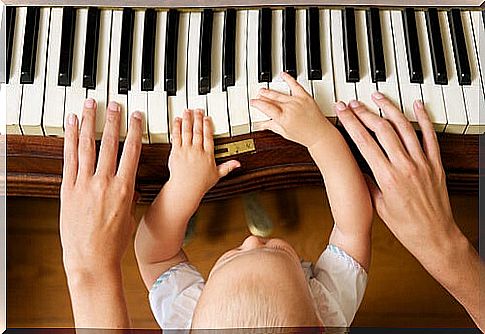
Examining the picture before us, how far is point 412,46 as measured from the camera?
133cm

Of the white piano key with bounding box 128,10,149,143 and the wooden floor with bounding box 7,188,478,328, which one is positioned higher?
the white piano key with bounding box 128,10,149,143

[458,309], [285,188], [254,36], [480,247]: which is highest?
[254,36]

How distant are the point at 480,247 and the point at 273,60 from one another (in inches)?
20.1

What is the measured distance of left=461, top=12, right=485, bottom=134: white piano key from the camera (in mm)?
1292

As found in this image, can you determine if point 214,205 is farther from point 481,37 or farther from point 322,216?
point 481,37

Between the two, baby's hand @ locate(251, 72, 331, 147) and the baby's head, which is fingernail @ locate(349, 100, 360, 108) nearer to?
baby's hand @ locate(251, 72, 331, 147)

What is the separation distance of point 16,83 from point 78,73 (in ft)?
0.30

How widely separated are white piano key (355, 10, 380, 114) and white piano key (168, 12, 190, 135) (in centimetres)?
26

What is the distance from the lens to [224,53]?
1313mm

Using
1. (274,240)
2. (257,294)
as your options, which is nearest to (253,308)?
(257,294)

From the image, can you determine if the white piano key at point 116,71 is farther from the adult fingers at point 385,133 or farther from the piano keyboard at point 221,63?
the adult fingers at point 385,133

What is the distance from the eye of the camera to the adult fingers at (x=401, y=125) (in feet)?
4.20

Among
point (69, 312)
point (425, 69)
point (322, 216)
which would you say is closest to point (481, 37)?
point (425, 69)

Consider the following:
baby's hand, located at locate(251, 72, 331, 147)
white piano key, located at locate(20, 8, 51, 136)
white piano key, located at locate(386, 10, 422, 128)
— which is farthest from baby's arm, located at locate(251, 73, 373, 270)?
white piano key, located at locate(20, 8, 51, 136)
